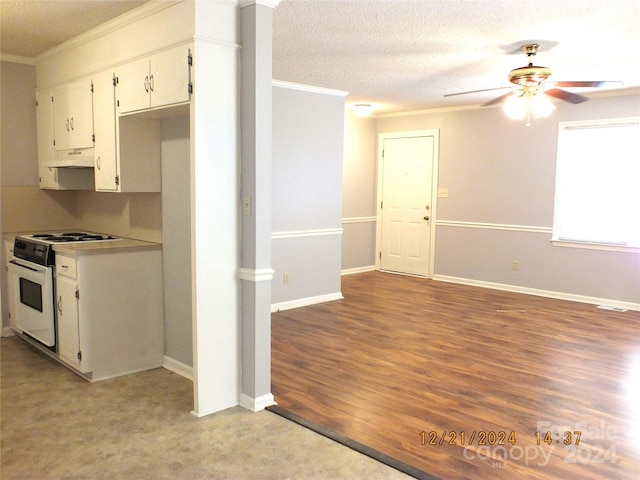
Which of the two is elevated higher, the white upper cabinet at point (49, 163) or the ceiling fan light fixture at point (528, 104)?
the ceiling fan light fixture at point (528, 104)

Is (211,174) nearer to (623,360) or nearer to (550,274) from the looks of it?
(623,360)

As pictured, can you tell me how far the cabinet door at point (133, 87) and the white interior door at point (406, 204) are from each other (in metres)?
4.93

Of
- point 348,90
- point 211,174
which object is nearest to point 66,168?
point 211,174

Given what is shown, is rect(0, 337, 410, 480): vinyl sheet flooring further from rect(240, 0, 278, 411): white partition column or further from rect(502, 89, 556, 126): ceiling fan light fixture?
rect(502, 89, 556, 126): ceiling fan light fixture

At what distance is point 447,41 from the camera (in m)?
3.87

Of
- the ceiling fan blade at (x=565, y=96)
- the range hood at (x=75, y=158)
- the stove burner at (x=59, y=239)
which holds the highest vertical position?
the ceiling fan blade at (x=565, y=96)

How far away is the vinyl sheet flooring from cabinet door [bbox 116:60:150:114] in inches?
72.4

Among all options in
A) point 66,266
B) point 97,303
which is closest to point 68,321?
point 97,303

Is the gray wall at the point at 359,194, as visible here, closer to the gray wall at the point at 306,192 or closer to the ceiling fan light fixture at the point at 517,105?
the gray wall at the point at 306,192

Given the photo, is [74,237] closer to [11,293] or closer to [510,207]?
[11,293]

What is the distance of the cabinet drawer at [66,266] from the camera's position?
3.52 m

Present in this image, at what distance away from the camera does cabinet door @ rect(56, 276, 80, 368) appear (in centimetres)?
354

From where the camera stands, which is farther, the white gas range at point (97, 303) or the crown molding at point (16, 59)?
the crown molding at point (16, 59)

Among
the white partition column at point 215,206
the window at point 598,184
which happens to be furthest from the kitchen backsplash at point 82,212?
the window at point 598,184
